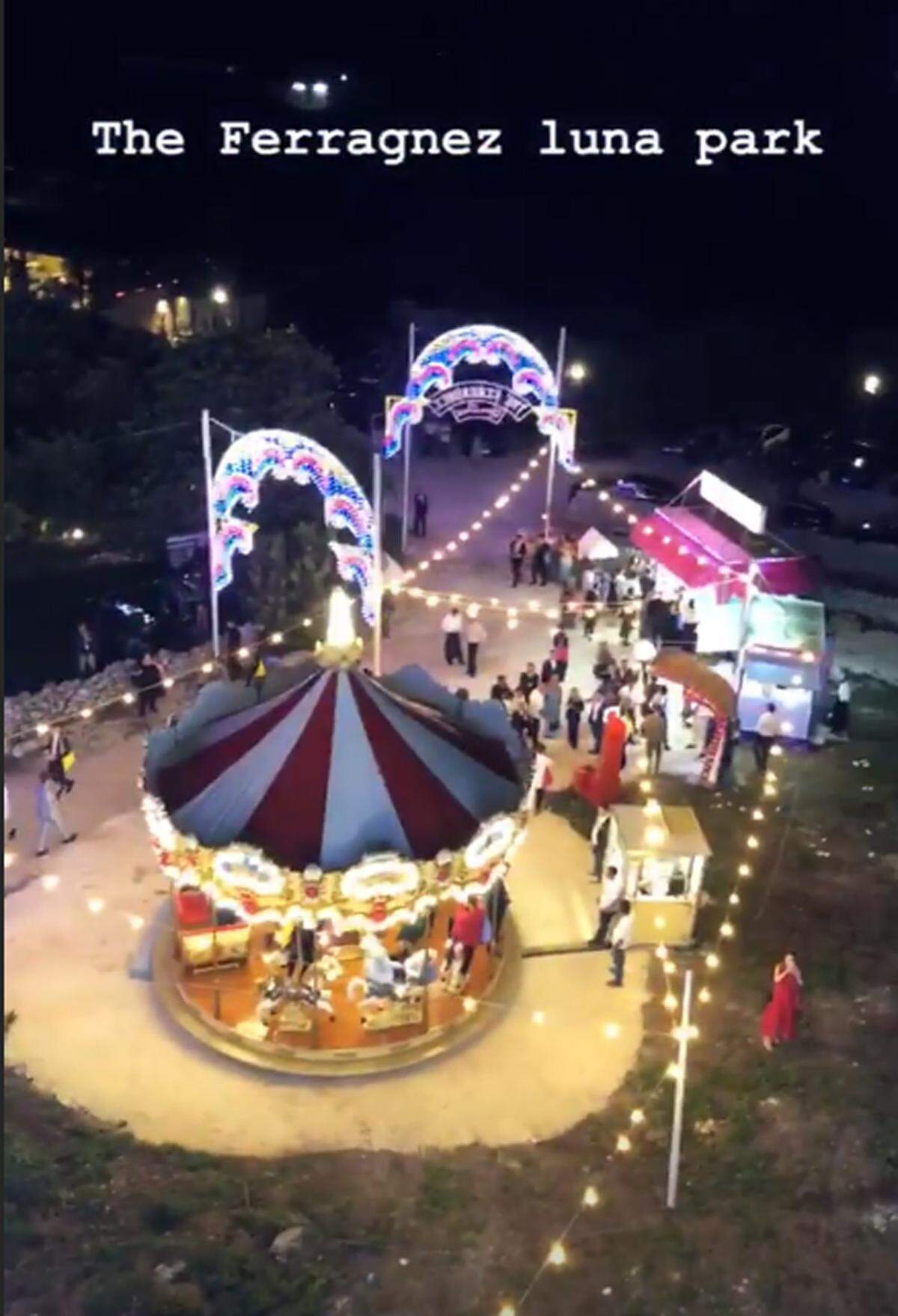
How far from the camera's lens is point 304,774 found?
38.1ft

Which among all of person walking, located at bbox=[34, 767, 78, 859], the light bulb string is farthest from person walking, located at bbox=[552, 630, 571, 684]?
person walking, located at bbox=[34, 767, 78, 859]

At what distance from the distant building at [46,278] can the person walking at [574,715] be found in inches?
572

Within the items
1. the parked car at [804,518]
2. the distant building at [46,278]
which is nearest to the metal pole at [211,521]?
the distant building at [46,278]

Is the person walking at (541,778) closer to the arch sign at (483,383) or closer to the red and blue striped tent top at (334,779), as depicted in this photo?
the red and blue striped tent top at (334,779)

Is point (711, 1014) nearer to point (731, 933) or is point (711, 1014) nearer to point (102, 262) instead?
point (731, 933)

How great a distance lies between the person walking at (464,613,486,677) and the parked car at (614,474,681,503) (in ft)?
38.6

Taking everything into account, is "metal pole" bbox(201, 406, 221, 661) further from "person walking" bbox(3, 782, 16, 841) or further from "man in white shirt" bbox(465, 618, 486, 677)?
"person walking" bbox(3, 782, 16, 841)

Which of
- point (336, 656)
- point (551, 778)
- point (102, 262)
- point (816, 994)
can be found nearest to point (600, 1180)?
point (816, 994)

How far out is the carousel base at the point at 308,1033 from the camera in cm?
1147

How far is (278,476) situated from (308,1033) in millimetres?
9527

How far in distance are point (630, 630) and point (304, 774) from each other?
35.3 feet

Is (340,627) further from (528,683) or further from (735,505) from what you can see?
(735,505)

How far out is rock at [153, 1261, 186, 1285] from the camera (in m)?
9.20

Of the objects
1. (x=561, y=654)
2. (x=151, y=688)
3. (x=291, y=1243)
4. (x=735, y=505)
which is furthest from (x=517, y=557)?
(x=291, y=1243)
